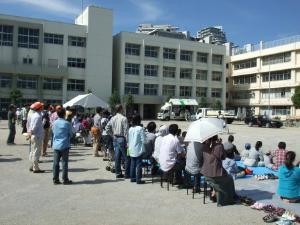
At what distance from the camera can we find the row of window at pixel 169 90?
69.8m

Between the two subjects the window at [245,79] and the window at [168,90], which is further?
the window at [245,79]

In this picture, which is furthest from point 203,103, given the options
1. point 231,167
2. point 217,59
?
point 231,167

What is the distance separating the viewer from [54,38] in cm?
6338

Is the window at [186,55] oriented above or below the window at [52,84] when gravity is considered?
above

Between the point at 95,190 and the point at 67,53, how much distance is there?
57189 millimetres

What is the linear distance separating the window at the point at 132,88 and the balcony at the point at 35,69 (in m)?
11.2

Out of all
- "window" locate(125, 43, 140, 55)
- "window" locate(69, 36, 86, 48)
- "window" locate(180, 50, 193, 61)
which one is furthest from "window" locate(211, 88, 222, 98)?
"window" locate(69, 36, 86, 48)

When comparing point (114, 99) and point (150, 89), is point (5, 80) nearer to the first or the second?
point (114, 99)

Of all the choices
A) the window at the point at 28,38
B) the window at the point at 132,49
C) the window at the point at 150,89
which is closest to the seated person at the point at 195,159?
the window at the point at 28,38

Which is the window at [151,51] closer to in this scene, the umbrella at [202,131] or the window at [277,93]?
the window at [277,93]

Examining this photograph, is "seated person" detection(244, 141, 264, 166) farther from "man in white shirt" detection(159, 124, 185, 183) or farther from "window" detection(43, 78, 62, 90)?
"window" detection(43, 78, 62, 90)

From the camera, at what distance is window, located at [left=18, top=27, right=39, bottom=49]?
60594 mm

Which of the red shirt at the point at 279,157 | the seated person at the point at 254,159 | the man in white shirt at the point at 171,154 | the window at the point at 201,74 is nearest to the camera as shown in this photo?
the man in white shirt at the point at 171,154

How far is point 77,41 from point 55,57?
15.5 feet
